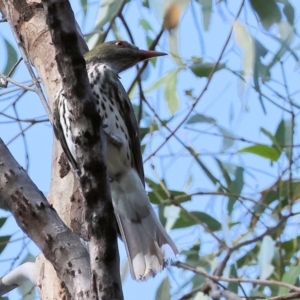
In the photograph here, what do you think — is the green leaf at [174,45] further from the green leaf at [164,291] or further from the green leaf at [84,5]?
the green leaf at [164,291]

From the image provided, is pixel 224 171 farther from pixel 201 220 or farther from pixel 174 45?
pixel 174 45

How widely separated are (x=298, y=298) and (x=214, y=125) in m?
1.20

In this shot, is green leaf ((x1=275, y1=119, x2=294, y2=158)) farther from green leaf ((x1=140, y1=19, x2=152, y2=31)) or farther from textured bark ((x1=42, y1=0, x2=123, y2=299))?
textured bark ((x1=42, y1=0, x2=123, y2=299))

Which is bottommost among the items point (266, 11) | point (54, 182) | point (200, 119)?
point (54, 182)

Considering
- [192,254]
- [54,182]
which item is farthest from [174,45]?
[192,254]

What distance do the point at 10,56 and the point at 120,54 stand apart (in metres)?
0.45

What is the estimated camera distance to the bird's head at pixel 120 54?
3.04 metres

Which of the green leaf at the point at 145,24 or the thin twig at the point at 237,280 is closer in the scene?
the thin twig at the point at 237,280

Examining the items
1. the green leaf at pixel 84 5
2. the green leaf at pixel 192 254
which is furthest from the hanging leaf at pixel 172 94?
the green leaf at pixel 192 254

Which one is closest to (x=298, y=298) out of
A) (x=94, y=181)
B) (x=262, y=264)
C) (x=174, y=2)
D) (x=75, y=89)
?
(x=262, y=264)

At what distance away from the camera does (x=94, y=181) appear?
5.18ft

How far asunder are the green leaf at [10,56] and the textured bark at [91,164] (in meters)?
1.53

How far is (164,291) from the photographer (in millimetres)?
2707

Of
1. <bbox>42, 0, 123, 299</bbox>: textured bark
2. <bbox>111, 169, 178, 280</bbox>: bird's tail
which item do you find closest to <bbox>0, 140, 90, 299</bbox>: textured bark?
<bbox>42, 0, 123, 299</bbox>: textured bark
